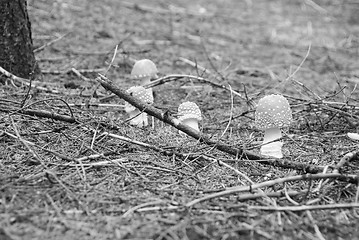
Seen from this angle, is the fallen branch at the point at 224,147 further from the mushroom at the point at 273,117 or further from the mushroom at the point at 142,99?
the mushroom at the point at 142,99

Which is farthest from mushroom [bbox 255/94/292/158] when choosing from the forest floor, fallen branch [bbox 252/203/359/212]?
fallen branch [bbox 252/203/359/212]

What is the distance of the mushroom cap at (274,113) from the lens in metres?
3.46

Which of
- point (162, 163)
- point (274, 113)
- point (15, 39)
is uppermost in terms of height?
point (15, 39)

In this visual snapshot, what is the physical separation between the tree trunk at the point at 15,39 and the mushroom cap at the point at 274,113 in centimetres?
240

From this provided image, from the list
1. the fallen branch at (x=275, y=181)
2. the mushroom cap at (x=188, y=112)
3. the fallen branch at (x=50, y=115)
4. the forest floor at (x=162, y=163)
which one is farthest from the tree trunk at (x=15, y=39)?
the fallen branch at (x=275, y=181)

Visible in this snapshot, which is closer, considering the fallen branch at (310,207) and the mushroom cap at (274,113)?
the fallen branch at (310,207)

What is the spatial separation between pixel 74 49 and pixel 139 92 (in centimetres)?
249

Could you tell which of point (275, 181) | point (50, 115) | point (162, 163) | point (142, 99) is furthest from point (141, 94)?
point (275, 181)

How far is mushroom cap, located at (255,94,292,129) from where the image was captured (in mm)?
3461

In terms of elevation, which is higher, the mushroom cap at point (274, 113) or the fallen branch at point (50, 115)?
the mushroom cap at point (274, 113)

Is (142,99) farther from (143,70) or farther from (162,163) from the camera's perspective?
(162,163)

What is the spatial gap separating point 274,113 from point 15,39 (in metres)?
2.86

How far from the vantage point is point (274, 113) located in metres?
3.46

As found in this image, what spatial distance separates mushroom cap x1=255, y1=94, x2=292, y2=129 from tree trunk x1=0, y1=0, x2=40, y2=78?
2405 millimetres
